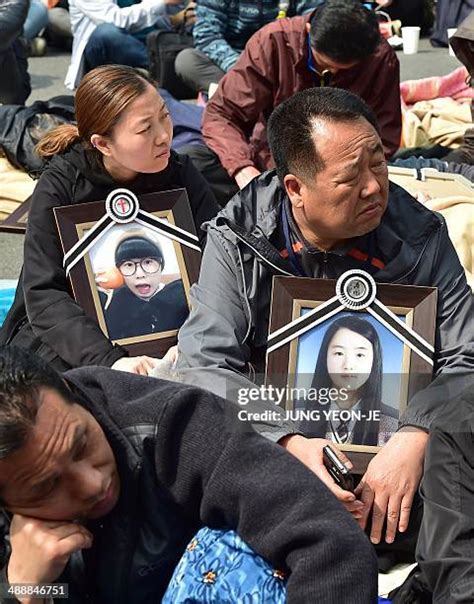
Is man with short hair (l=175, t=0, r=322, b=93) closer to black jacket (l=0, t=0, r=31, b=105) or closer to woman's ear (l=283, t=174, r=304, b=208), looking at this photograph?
black jacket (l=0, t=0, r=31, b=105)

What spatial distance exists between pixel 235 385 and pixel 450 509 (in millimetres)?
600

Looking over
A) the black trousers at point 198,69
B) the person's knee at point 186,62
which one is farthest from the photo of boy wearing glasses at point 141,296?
the person's knee at point 186,62

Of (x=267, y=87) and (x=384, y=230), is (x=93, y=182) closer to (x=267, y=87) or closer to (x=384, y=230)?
(x=384, y=230)

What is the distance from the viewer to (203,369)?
7.28ft

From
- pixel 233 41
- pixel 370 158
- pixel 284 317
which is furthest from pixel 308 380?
pixel 233 41

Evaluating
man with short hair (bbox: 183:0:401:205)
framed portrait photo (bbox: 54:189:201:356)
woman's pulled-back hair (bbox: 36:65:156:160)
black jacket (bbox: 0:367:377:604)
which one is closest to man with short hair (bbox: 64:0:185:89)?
man with short hair (bbox: 183:0:401:205)

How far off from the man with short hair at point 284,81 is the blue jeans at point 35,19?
4699 mm

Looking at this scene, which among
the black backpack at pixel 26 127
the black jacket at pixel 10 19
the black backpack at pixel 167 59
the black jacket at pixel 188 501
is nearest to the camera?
the black jacket at pixel 188 501

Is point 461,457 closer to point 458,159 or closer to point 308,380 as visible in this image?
point 308,380

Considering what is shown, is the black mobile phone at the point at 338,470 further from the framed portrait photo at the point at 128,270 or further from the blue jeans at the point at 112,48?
the blue jeans at the point at 112,48

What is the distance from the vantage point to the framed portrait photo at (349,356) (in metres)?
2.13

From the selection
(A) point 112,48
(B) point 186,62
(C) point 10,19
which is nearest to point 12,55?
(C) point 10,19

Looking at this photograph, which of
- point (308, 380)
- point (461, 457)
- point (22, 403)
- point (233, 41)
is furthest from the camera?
point (233, 41)

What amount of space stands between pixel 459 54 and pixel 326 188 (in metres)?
2.28
